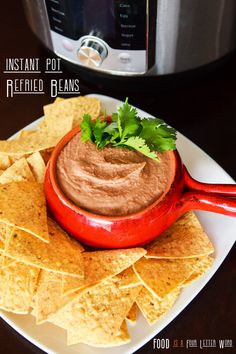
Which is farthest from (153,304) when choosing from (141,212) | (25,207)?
(25,207)

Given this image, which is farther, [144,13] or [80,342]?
[144,13]

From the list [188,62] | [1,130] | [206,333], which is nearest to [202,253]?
[206,333]

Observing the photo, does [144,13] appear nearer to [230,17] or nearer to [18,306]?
[230,17]

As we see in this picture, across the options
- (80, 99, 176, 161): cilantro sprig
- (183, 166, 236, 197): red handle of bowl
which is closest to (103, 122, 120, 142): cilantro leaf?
(80, 99, 176, 161): cilantro sprig

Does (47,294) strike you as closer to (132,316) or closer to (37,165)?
(132,316)

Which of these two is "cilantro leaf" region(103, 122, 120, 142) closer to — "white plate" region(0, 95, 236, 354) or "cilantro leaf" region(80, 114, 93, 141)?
"cilantro leaf" region(80, 114, 93, 141)

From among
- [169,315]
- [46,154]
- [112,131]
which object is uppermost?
[112,131]

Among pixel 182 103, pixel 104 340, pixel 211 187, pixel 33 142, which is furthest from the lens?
pixel 182 103

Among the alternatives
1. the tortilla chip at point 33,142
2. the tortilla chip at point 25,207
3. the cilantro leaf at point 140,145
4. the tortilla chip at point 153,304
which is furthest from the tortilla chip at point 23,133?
the tortilla chip at point 153,304
